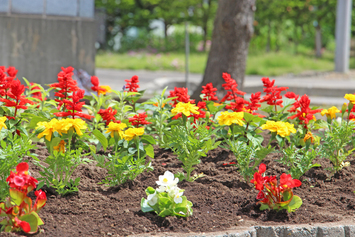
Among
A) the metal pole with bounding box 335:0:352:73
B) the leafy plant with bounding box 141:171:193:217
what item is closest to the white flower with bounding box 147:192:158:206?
the leafy plant with bounding box 141:171:193:217

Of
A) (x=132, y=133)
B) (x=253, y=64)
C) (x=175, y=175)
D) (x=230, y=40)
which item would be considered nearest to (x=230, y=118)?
(x=175, y=175)

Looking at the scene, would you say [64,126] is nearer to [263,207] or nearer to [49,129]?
[49,129]

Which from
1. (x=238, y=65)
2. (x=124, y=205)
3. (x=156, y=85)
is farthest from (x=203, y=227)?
(x=156, y=85)

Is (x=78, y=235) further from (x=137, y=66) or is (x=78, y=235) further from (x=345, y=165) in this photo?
(x=137, y=66)

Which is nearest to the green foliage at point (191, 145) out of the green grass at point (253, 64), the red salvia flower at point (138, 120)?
the red salvia flower at point (138, 120)

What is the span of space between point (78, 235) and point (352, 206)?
1.68 meters

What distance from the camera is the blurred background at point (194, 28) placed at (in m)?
19.1

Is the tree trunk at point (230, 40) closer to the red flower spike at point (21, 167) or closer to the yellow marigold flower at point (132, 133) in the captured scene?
the yellow marigold flower at point (132, 133)

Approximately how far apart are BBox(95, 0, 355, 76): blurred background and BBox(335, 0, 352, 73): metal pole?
5.58 metres

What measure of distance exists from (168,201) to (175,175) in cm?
54

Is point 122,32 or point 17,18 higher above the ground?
point 122,32

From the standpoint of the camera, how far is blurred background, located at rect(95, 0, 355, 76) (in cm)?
1912

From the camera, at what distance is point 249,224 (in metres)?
2.25

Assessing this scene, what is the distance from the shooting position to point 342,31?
40.1 feet
